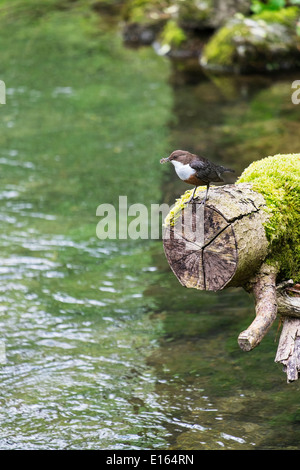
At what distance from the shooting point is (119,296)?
7.08 m

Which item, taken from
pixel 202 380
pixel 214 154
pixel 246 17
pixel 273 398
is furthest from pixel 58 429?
pixel 246 17

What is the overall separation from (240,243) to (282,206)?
1.98ft

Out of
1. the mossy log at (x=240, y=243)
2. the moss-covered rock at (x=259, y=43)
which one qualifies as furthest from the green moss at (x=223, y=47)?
the mossy log at (x=240, y=243)

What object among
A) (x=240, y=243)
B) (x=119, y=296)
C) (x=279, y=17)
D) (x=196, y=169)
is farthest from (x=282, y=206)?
(x=279, y=17)

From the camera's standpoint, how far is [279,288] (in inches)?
169

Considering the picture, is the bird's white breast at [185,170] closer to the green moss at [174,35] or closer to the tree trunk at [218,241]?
the tree trunk at [218,241]

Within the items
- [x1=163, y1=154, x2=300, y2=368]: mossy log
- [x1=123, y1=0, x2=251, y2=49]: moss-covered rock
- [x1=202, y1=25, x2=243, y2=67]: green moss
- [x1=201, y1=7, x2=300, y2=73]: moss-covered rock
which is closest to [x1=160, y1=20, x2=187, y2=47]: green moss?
[x1=123, y1=0, x2=251, y2=49]: moss-covered rock

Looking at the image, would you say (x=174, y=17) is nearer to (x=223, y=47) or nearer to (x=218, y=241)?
(x=223, y=47)

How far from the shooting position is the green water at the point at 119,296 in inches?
199

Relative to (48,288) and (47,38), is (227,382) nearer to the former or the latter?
(48,288)

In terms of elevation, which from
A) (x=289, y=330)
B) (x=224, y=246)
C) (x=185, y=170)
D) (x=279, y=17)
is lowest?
(x=289, y=330)

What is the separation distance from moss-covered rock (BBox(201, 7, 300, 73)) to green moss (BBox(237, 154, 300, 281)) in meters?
11.5

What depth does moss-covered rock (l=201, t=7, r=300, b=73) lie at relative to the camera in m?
15.6

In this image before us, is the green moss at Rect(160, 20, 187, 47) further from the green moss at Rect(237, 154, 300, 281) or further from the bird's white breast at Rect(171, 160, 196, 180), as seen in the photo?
the bird's white breast at Rect(171, 160, 196, 180)
